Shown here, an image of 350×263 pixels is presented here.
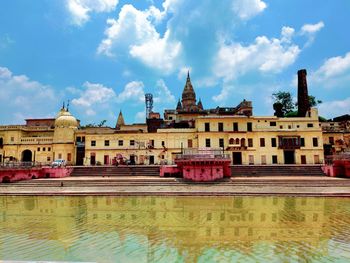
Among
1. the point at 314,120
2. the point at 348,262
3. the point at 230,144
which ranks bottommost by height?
the point at 348,262

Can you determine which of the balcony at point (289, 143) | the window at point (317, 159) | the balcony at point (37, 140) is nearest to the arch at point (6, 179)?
the balcony at point (37, 140)

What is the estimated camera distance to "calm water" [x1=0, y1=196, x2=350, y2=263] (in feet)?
32.9

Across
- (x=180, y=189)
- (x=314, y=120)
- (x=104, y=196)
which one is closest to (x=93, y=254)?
(x=104, y=196)

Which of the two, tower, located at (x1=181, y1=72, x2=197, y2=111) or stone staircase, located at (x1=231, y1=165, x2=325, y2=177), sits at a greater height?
tower, located at (x1=181, y1=72, x2=197, y2=111)

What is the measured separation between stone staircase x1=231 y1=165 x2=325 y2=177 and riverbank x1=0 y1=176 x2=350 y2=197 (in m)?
5.19

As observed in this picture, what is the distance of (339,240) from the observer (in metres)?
11.7

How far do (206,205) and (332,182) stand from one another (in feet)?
47.2

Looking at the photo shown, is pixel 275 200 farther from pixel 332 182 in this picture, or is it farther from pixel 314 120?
pixel 314 120

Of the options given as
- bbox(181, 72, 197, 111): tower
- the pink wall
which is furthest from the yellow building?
bbox(181, 72, 197, 111): tower

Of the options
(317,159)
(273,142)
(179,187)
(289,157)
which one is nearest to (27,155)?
(179,187)

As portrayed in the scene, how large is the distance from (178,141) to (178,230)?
107 feet

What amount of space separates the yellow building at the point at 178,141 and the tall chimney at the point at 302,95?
9.46m

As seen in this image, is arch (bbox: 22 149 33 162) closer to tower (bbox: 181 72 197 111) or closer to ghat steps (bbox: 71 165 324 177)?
ghat steps (bbox: 71 165 324 177)

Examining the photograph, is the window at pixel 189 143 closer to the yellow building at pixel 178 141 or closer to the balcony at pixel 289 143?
the yellow building at pixel 178 141
